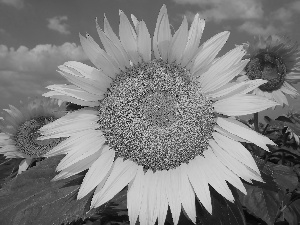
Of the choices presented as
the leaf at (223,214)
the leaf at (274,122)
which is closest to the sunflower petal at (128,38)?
the leaf at (223,214)

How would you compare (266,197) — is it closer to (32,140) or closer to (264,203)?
(264,203)

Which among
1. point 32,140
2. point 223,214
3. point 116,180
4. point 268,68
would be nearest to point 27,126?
point 32,140

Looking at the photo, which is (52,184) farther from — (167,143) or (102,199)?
(167,143)

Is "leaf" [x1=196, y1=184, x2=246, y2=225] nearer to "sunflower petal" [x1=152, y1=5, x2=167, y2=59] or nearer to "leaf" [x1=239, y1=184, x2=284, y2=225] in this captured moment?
"leaf" [x1=239, y1=184, x2=284, y2=225]

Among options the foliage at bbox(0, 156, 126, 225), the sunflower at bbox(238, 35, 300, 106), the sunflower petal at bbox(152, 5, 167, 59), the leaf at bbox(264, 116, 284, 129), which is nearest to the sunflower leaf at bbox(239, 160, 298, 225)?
the sunflower petal at bbox(152, 5, 167, 59)

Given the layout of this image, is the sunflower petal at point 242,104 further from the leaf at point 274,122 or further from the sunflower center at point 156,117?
the leaf at point 274,122

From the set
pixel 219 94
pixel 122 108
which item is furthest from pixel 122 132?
pixel 219 94
